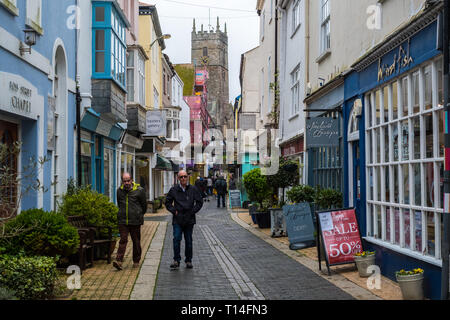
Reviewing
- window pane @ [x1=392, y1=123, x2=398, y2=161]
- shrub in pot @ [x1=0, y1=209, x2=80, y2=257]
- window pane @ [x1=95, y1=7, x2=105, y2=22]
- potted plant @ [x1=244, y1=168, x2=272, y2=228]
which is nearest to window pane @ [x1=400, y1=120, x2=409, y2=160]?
window pane @ [x1=392, y1=123, x2=398, y2=161]

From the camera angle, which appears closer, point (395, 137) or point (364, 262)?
point (395, 137)

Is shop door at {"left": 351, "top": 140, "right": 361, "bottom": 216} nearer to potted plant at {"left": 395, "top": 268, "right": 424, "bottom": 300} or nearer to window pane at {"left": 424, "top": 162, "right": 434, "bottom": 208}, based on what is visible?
window pane at {"left": 424, "top": 162, "right": 434, "bottom": 208}

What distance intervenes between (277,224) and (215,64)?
101684 millimetres

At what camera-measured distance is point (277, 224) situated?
14797 mm

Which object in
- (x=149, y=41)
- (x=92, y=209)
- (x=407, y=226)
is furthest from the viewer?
(x=149, y=41)

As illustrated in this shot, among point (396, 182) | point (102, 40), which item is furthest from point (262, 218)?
point (396, 182)

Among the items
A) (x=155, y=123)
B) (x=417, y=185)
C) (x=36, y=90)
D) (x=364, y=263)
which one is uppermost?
(x=155, y=123)

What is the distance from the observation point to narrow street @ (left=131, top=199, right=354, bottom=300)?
7238 millimetres

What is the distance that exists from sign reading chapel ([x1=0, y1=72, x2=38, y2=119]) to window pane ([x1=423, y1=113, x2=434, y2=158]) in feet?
20.2

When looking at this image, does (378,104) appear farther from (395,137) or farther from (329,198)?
(329,198)

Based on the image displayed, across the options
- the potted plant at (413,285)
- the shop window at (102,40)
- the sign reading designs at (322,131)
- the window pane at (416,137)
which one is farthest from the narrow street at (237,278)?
the shop window at (102,40)

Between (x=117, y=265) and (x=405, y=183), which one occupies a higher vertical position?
(x=405, y=183)

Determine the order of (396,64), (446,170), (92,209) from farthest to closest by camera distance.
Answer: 1. (92,209)
2. (396,64)
3. (446,170)

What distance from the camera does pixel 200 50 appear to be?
383 ft
